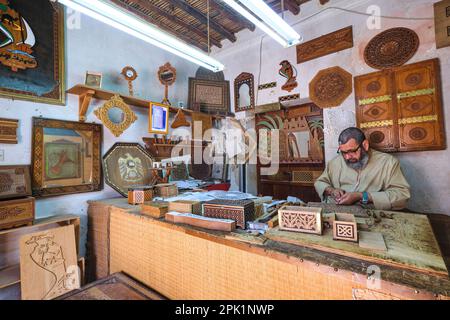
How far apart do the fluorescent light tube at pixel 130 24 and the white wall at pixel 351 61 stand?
1.84 metres

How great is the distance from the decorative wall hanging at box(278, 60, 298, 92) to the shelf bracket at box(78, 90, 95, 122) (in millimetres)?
2952

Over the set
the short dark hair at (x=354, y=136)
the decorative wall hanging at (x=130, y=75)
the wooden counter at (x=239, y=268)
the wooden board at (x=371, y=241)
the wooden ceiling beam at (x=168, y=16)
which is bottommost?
the wooden counter at (x=239, y=268)

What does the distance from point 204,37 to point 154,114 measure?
2.03m

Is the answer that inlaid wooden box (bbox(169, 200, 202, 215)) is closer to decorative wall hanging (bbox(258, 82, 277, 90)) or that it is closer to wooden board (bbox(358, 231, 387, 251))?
wooden board (bbox(358, 231, 387, 251))

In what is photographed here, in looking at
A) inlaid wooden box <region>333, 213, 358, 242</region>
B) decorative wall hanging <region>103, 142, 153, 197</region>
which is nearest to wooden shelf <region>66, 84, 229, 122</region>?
decorative wall hanging <region>103, 142, 153, 197</region>

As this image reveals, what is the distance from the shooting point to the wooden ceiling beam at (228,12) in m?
3.10

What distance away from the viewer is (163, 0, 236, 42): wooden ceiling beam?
120 inches

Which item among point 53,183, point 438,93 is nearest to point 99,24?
point 53,183

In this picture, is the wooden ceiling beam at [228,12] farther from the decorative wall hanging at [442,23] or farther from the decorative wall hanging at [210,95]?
the decorative wall hanging at [442,23]

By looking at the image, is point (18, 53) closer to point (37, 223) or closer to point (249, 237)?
point (37, 223)

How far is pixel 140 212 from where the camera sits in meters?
1.78

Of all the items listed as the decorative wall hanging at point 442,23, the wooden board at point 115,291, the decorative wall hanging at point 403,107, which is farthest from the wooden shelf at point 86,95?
the decorative wall hanging at point 442,23

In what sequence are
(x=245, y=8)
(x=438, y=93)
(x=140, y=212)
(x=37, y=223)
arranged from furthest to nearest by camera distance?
(x=438, y=93) → (x=37, y=223) → (x=140, y=212) → (x=245, y=8)

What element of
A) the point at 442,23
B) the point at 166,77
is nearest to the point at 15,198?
the point at 166,77
